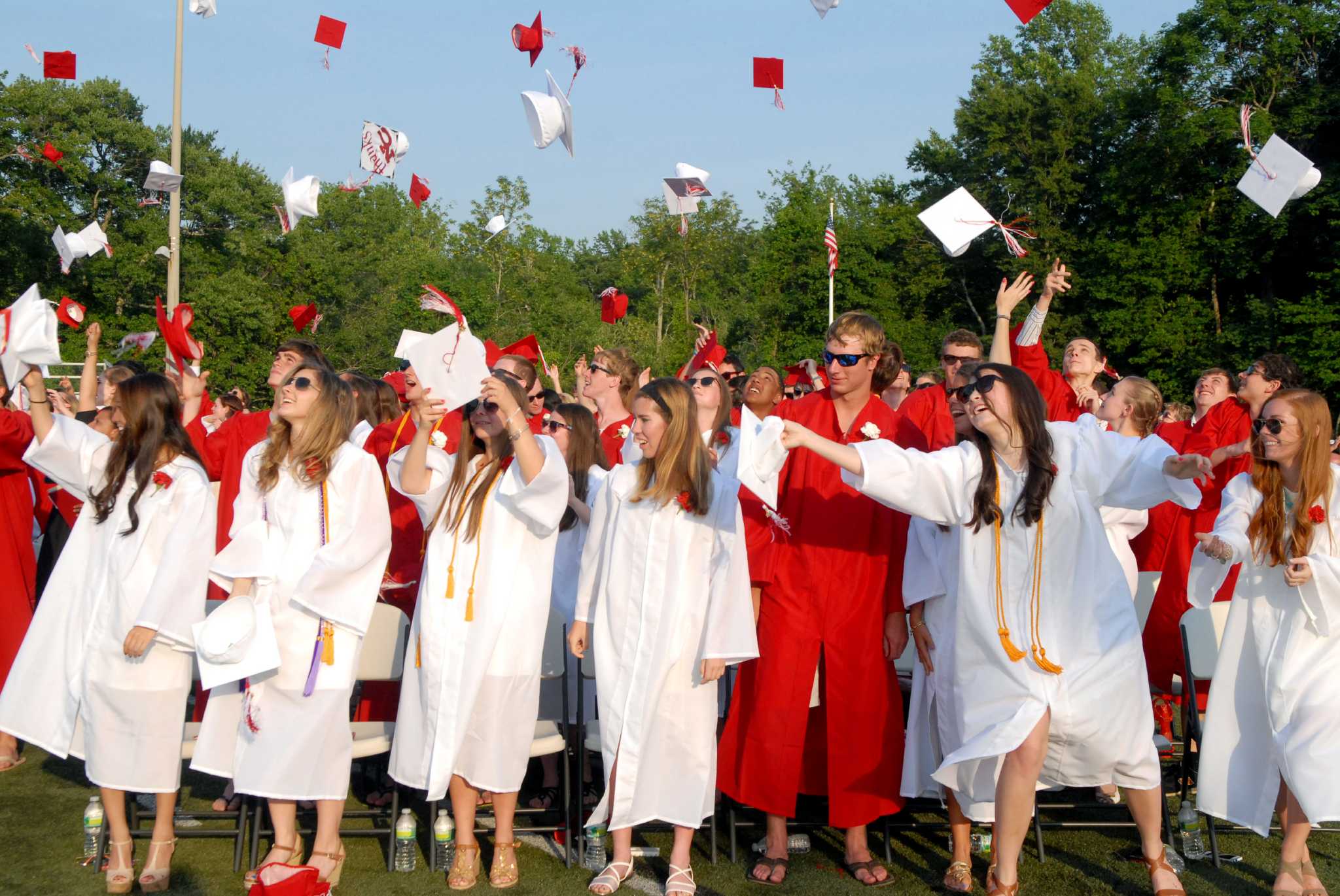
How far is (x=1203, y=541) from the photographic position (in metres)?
4.83

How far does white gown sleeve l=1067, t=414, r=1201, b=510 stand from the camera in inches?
178

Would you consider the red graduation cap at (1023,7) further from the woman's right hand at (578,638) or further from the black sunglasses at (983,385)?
the woman's right hand at (578,638)

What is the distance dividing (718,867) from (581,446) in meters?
2.37

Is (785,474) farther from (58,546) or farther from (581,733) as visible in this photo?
(58,546)

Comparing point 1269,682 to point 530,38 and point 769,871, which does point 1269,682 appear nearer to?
point 769,871

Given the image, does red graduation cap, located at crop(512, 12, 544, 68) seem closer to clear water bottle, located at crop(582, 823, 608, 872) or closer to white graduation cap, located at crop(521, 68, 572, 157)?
white graduation cap, located at crop(521, 68, 572, 157)

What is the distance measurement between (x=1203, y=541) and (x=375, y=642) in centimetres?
386

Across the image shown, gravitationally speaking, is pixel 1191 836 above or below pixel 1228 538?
below

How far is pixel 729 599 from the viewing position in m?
4.96

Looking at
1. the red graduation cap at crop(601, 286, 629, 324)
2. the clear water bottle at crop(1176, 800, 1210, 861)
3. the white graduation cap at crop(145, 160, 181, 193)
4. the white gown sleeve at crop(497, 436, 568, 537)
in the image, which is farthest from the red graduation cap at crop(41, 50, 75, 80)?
the clear water bottle at crop(1176, 800, 1210, 861)

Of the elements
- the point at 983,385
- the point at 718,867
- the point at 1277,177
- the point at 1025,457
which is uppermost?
the point at 1277,177

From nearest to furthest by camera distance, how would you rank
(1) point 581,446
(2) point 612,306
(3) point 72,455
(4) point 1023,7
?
(3) point 72,455, (4) point 1023,7, (1) point 581,446, (2) point 612,306

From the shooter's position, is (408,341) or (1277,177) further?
(1277,177)

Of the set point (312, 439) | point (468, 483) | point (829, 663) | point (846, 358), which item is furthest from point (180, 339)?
point (829, 663)
